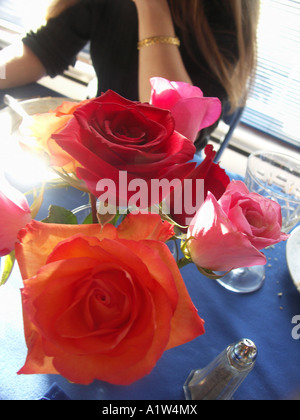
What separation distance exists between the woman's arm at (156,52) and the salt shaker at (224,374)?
51cm

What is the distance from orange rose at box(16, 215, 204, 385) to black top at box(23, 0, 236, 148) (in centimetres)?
67

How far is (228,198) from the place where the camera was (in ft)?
0.68

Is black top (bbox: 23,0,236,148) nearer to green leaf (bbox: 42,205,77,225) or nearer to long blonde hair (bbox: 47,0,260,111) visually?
long blonde hair (bbox: 47,0,260,111)

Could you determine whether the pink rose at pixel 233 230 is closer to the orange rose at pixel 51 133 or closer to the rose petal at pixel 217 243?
the rose petal at pixel 217 243

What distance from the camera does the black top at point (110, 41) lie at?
0.75 meters

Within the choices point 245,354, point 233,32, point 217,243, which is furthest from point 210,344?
point 233,32

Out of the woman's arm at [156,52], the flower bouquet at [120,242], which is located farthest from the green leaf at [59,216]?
the woman's arm at [156,52]

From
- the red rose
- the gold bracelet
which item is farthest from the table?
the gold bracelet

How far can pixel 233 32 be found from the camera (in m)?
0.75

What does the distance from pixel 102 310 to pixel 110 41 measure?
801 millimetres

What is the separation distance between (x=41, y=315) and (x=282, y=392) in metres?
0.34

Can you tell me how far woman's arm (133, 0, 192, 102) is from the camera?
0.63 meters

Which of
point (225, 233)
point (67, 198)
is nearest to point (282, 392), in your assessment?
point (225, 233)

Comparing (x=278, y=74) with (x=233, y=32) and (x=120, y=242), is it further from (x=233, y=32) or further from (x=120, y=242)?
(x=120, y=242)
